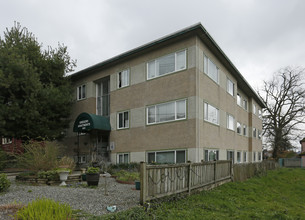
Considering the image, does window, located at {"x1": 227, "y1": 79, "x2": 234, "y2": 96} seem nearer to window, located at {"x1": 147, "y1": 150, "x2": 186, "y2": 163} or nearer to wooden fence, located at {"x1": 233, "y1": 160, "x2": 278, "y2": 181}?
wooden fence, located at {"x1": 233, "y1": 160, "x2": 278, "y2": 181}

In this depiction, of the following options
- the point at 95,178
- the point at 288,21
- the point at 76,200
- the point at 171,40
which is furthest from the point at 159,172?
the point at 288,21

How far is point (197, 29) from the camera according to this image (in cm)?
1375

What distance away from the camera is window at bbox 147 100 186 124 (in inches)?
564

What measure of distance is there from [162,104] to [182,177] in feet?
24.1

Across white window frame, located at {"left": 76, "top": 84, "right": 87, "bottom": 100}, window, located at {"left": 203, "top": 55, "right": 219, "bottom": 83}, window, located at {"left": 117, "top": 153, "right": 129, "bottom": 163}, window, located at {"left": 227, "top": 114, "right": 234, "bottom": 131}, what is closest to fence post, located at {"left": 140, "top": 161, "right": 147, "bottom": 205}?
window, located at {"left": 203, "top": 55, "right": 219, "bottom": 83}

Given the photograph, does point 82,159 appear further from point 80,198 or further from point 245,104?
point 245,104

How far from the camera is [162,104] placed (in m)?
15.2

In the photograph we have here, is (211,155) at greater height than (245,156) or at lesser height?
greater

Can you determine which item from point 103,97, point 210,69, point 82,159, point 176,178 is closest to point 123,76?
point 103,97

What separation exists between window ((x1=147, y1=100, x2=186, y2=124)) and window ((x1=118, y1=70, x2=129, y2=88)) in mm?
3218

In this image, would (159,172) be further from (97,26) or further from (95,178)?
(97,26)

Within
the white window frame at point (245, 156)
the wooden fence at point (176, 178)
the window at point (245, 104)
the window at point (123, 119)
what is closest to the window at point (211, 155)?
the wooden fence at point (176, 178)

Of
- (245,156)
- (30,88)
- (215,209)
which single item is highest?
(30,88)

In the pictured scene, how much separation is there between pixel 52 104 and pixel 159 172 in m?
13.9
